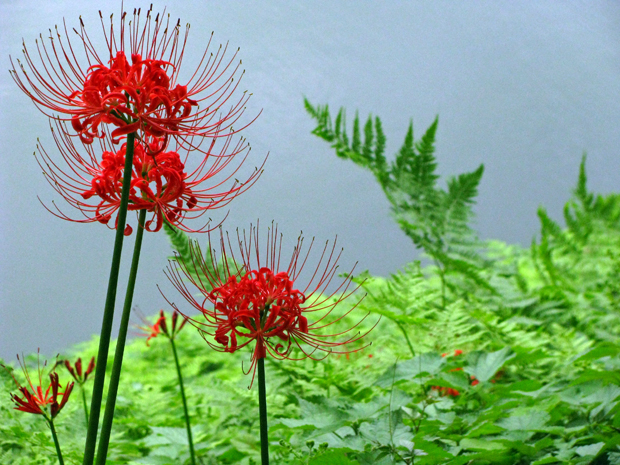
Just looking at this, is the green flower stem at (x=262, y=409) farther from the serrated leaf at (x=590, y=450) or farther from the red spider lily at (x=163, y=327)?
the serrated leaf at (x=590, y=450)

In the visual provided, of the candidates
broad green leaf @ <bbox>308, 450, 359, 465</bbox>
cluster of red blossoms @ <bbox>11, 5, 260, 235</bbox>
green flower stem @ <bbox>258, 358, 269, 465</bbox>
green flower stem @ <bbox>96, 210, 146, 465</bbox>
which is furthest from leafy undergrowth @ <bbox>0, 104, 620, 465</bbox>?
cluster of red blossoms @ <bbox>11, 5, 260, 235</bbox>

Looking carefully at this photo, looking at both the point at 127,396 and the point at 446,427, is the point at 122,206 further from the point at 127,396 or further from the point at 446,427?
the point at 127,396

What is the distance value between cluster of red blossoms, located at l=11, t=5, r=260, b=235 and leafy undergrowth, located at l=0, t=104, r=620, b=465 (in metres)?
0.38

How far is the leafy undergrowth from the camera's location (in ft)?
2.78

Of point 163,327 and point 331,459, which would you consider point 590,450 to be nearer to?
point 331,459

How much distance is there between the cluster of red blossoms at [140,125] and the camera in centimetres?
→ 64

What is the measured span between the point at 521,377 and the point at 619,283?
65 centimetres

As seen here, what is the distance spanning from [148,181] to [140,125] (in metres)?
0.09

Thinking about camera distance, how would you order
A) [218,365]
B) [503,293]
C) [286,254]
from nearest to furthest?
[286,254] → [503,293] → [218,365]

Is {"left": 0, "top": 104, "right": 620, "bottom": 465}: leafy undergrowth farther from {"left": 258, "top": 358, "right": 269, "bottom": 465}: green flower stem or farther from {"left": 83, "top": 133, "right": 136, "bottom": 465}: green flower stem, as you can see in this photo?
{"left": 83, "top": 133, "right": 136, "bottom": 465}: green flower stem

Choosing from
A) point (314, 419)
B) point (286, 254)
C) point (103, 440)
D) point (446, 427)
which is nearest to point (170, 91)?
point (286, 254)

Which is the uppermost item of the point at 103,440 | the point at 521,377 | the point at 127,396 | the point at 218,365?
the point at 218,365

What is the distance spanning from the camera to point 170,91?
0.67 meters

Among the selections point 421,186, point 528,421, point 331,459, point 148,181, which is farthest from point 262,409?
point 421,186
